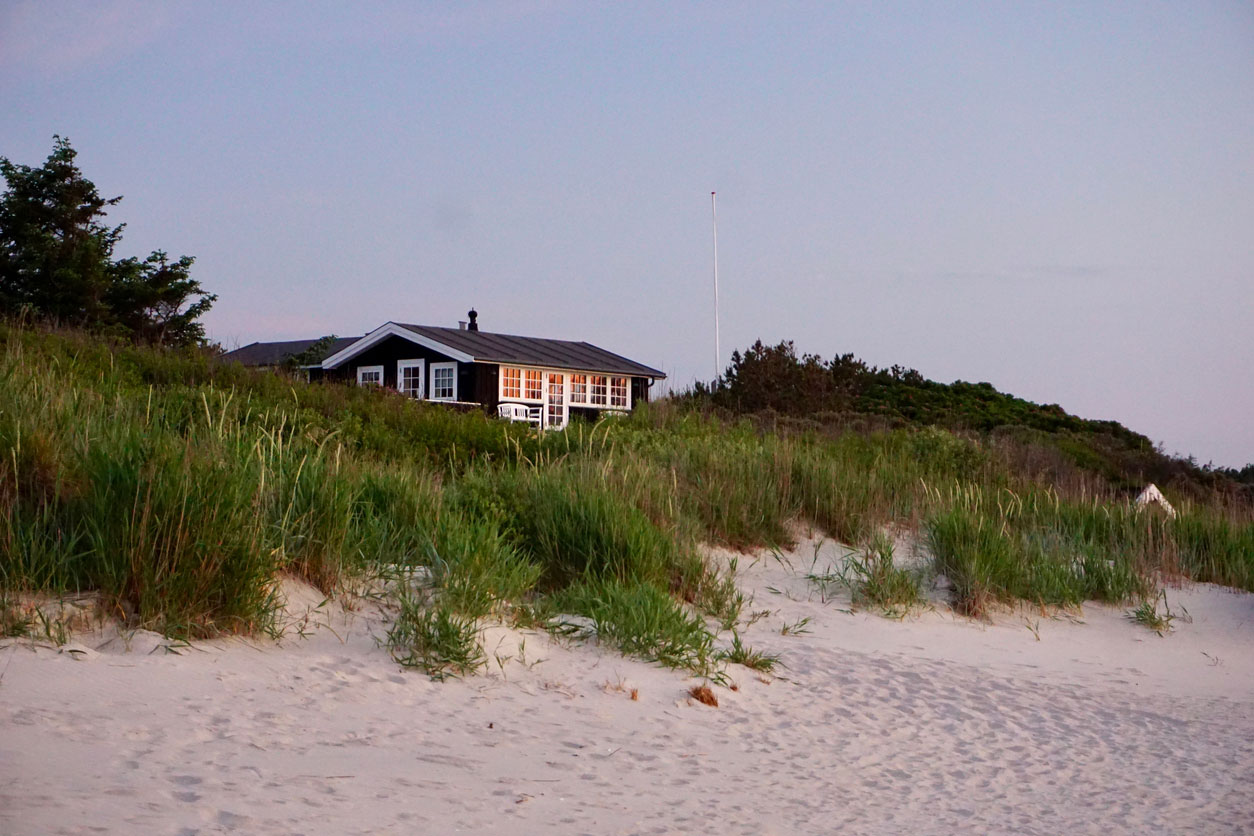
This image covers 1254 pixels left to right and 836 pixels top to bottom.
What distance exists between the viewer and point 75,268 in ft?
105

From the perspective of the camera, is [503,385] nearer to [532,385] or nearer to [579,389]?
[532,385]

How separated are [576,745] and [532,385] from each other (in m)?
33.0

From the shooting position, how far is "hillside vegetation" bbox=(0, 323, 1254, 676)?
498 centimetres

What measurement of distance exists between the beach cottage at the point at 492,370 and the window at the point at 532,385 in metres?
0.04

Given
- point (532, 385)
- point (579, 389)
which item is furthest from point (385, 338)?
point (579, 389)

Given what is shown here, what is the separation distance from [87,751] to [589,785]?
177 centimetres

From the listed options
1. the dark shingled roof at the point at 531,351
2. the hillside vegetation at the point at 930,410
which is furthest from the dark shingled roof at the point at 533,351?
the hillside vegetation at the point at 930,410

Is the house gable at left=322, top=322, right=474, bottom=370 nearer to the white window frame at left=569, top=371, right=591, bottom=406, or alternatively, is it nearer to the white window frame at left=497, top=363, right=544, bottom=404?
the white window frame at left=497, top=363, right=544, bottom=404

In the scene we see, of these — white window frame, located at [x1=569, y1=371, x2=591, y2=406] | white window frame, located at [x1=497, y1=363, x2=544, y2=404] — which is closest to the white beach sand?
white window frame, located at [x1=497, y1=363, x2=544, y2=404]

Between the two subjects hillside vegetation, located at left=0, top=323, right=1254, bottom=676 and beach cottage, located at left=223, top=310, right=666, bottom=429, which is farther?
beach cottage, located at left=223, top=310, right=666, bottom=429

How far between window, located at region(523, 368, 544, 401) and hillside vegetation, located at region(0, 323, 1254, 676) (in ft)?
77.2

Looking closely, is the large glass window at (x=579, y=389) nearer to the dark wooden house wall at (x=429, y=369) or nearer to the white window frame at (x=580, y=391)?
the white window frame at (x=580, y=391)

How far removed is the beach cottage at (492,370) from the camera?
3538 centimetres

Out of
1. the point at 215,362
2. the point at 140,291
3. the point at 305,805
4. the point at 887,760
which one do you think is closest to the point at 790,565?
the point at 887,760
